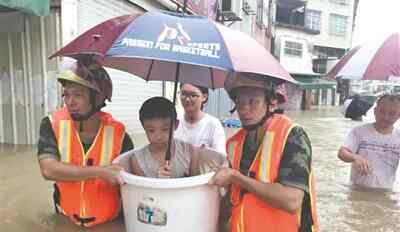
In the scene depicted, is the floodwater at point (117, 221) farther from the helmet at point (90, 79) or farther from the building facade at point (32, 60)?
the building facade at point (32, 60)

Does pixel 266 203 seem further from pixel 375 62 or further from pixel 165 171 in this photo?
pixel 375 62

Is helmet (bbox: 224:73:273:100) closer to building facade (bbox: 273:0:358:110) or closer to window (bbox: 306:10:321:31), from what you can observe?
building facade (bbox: 273:0:358:110)

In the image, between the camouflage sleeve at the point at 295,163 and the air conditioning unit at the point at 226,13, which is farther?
the air conditioning unit at the point at 226,13

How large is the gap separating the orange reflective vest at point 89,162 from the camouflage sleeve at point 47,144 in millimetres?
26

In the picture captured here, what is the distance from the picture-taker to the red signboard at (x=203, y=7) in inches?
475

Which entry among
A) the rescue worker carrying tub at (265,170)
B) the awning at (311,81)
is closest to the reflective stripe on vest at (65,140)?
the rescue worker carrying tub at (265,170)

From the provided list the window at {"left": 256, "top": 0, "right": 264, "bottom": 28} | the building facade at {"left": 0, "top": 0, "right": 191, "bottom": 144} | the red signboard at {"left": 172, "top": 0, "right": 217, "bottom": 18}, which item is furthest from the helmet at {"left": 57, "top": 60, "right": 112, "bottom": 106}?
the window at {"left": 256, "top": 0, "right": 264, "bottom": 28}

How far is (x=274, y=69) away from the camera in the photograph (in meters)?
2.12

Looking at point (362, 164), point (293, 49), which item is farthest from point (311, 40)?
point (362, 164)

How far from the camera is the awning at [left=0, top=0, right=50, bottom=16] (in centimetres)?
553

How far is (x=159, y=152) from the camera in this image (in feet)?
8.18

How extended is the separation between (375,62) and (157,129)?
1923mm

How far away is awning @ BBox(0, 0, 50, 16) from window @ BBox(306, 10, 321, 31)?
42.4m

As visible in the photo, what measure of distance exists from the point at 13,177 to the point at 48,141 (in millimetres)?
3525
